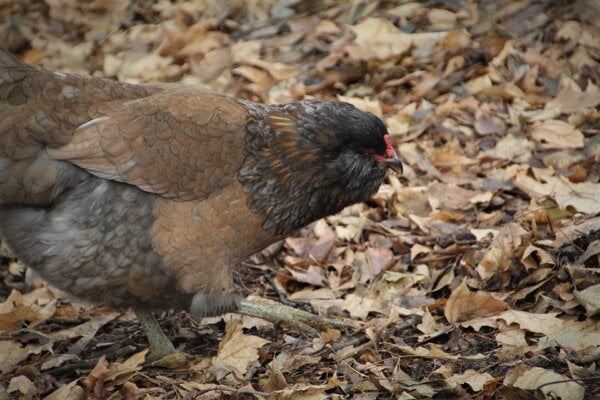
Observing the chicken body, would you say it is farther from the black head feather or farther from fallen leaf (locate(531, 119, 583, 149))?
fallen leaf (locate(531, 119, 583, 149))

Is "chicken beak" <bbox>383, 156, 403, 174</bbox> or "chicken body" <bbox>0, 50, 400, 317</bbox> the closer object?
"chicken body" <bbox>0, 50, 400, 317</bbox>

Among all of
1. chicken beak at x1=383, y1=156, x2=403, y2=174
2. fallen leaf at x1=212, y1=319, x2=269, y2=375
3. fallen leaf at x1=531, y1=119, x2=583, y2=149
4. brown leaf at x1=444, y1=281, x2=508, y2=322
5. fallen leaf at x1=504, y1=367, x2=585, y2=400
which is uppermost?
chicken beak at x1=383, y1=156, x2=403, y2=174

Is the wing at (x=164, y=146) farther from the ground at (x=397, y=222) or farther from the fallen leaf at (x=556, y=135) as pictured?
the fallen leaf at (x=556, y=135)

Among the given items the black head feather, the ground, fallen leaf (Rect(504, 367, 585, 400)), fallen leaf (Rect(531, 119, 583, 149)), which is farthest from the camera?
fallen leaf (Rect(531, 119, 583, 149))

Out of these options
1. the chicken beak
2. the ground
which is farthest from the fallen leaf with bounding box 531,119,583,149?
the chicken beak

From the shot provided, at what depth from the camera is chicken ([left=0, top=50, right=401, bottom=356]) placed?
398 cm

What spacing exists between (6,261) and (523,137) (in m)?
3.70

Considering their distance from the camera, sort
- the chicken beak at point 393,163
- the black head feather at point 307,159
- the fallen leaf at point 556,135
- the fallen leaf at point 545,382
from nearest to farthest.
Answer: the fallen leaf at point 545,382 < the black head feather at point 307,159 < the chicken beak at point 393,163 < the fallen leaf at point 556,135

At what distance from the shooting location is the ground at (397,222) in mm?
3822

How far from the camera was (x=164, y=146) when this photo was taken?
406cm

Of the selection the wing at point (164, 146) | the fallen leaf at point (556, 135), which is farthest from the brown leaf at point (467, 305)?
the fallen leaf at point (556, 135)

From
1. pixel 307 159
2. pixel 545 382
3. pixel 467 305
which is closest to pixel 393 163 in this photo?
pixel 307 159

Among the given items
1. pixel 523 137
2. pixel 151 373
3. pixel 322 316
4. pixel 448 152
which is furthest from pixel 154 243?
pixel 523 137

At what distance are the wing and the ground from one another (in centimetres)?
93
